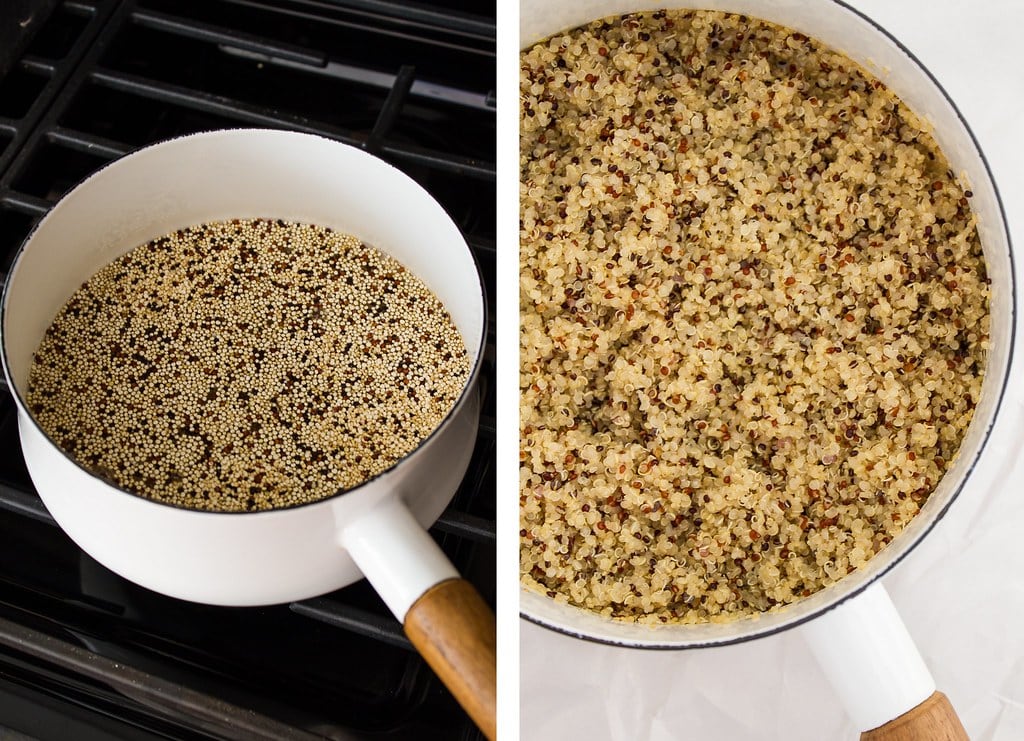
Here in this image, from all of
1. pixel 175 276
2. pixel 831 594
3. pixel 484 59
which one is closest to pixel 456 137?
pixel 484 59

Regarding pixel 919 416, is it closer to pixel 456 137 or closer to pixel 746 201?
pixel 746 201

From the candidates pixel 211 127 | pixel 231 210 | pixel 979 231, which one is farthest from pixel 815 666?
pixel 211 127

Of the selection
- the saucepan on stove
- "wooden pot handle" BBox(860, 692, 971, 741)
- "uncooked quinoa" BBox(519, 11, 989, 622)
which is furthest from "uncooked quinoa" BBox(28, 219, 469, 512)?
"wooden pot handle" BBox(860, 692, 971, 741)

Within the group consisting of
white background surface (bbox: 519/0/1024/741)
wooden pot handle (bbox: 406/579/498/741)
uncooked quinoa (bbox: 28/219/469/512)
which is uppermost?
uncooked quinoa (bbox: 28/219/469/512)

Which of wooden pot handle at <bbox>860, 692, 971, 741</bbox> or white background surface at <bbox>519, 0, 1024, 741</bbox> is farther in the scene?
white background surface at <bbox>519, 0, 1024, 741</bbox>

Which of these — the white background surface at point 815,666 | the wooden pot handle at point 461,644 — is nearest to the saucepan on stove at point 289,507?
the wooden pot handle at point 461,644

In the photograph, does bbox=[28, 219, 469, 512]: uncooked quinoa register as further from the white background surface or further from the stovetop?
the white background surface

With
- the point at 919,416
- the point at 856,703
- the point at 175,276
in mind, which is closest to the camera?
the point at 856,703

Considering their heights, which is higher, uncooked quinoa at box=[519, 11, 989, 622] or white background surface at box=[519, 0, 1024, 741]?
uncooked quinoa at box=[519, 11, 989, 622]
